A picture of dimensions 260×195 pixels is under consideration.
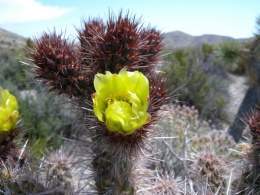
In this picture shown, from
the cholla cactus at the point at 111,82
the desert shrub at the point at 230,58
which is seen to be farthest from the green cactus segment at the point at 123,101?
the desert shrub at the point at 230,58

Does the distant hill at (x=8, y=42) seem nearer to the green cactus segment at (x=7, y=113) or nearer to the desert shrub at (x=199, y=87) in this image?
the desert shrub at (x=199, y=87)

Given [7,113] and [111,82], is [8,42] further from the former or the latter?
[111,82]

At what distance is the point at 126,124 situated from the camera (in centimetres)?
182

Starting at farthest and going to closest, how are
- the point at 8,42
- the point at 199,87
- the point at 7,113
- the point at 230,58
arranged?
the point at 8,42, the point at 230,58, the point at 199,87, the point at 7,113

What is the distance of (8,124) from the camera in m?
2.38

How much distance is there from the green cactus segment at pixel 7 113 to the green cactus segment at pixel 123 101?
0.66 meters

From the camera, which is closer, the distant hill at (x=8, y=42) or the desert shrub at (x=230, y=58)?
the desert shrub at (x=230, y=58)

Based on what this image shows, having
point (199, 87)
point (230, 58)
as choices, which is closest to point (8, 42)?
point (230, 58)

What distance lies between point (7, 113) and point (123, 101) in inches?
30.5

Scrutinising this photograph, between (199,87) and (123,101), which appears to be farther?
(199,87)

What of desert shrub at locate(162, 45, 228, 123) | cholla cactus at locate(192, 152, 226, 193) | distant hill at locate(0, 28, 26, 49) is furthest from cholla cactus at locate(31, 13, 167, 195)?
distant hill at locate(0, 28, 26, 49)

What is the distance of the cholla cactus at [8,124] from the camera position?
2.35 metres

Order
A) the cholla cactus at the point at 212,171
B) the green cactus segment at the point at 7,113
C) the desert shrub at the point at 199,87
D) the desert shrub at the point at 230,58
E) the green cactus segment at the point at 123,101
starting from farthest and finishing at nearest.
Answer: the desert shrub at the point at 230,58 → the desert shrub at the point at 199,87 → the cholla cactus at the point at 212,171 → the green cactus segment at the point at 7,113 → the green cactus segment at the point at 123,101

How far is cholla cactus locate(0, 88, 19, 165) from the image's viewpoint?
7.72 feet
